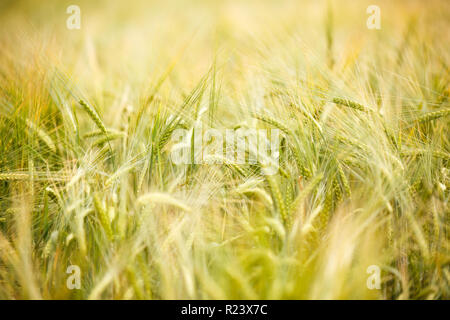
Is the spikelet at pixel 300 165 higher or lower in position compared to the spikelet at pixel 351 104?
lower

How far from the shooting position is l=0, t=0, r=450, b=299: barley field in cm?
64

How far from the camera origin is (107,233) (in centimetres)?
65

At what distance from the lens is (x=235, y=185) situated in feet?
2.67

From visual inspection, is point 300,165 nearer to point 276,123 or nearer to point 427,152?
point 276,123

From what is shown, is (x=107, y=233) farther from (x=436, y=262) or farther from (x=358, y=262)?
(x=436, y=262)

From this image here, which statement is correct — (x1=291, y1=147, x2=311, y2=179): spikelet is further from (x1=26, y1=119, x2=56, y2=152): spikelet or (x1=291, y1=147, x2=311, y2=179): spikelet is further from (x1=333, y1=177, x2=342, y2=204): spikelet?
(x1=26, y1=119, x2=56, y2=152): spikelet

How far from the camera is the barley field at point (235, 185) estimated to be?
2.09 ft

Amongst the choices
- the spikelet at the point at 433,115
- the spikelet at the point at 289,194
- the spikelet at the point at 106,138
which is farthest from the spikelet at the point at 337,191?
the spikelet at the point at 106,138

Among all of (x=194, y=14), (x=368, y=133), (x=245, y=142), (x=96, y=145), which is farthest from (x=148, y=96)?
(x=194, y=14)

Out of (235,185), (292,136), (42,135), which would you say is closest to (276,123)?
(292,136)

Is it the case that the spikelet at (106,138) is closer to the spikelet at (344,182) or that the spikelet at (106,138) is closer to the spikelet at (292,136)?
the spikelet at (292,136)

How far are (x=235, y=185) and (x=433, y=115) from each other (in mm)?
556
